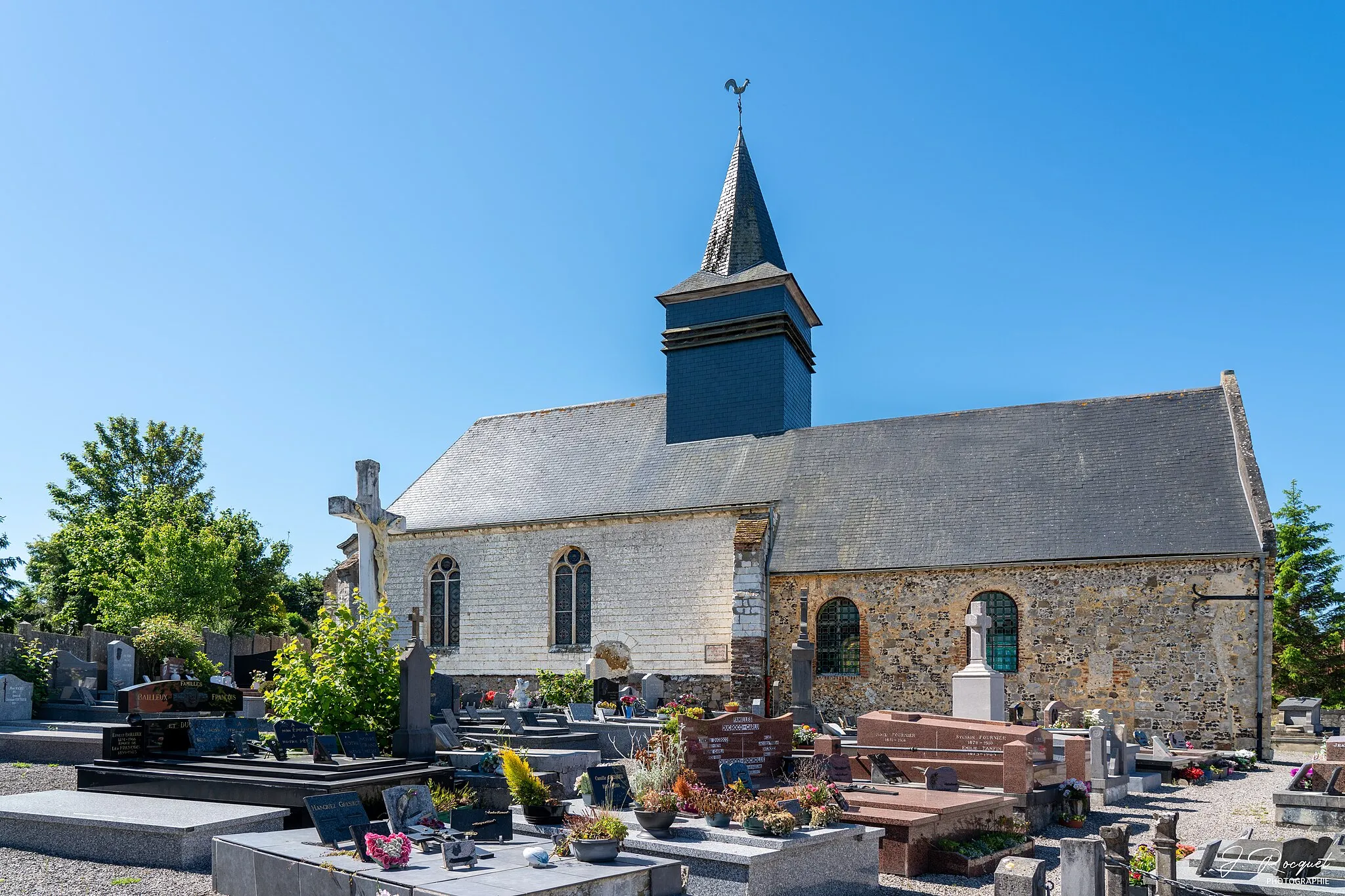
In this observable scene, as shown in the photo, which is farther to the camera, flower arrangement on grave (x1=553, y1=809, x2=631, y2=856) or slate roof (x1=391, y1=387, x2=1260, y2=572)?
slate roof (x1=391, y1=387, x2=1260, y2=572)

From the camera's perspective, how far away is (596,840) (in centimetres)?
725

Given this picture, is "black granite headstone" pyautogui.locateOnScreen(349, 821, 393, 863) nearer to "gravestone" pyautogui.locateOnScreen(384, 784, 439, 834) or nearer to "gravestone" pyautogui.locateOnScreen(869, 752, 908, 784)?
"gravestone" pyautogui.locateOnScreen(384, 784, 439, 834)

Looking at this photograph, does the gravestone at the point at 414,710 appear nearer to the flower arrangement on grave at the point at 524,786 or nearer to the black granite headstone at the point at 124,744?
the flower arrangement on grave at the point at 524,786

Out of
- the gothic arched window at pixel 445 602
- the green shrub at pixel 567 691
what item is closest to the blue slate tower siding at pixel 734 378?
the gothic arched window at pixel 445 602

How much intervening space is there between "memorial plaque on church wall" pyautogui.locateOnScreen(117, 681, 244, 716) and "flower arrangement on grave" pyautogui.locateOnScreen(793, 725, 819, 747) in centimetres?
947

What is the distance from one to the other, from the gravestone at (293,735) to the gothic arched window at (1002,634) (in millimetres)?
13855

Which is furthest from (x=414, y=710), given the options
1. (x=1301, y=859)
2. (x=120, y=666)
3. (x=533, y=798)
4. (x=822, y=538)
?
(x=120, y=666)

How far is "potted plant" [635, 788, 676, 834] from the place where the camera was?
803cm

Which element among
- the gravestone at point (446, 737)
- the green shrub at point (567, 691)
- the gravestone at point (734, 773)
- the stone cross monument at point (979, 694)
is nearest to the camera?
the gravestone at point (734, 773)

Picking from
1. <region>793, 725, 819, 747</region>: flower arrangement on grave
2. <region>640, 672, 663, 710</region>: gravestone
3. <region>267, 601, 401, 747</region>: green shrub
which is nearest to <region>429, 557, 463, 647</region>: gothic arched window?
<region>640, 672, 663, 710</region>: gravestone

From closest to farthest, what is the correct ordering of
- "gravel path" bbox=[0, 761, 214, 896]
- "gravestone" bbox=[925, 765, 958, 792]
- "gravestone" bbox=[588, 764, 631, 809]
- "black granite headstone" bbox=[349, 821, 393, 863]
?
1. "black granite headstone" bbox=[349, 821, 393, 863]
2. "gravel path" bbox=[0, 761, 214, 896]
3. "gravestone" bbox=[588, 764, 631, 809]
4. "gravestone" bbox=[925, 765, 958, 792]

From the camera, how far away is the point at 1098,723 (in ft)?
55.9

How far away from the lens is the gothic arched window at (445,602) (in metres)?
26.9

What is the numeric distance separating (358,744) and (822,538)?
46.1 ft
